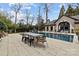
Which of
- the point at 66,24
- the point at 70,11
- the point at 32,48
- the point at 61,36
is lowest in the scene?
the point at 32,48

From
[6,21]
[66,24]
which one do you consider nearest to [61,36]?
[66,24]

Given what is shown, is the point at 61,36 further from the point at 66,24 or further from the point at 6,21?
the point at 6,21

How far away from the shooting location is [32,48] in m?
3.65

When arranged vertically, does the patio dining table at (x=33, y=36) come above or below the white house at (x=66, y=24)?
below

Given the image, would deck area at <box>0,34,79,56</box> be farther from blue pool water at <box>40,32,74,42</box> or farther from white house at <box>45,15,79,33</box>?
white house at <box>45,15,79,33</box>

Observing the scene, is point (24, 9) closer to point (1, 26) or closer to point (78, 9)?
point (1, 26)

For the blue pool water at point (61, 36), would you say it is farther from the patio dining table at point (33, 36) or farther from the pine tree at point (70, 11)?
the pine tree at point (70, 11)

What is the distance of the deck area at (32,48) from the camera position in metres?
3.55

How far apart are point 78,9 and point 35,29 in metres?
0.76

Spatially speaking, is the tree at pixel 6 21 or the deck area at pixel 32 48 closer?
the deck area at pixel 32 48

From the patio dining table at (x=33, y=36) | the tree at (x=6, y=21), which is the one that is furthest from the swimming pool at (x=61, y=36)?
the tree at (x=6, y=21)

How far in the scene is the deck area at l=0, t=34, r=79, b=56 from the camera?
3.55 meters

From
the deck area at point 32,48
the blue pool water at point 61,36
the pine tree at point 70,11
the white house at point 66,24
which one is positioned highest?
the pine tree at point 70,11

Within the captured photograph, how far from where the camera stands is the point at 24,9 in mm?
3666
